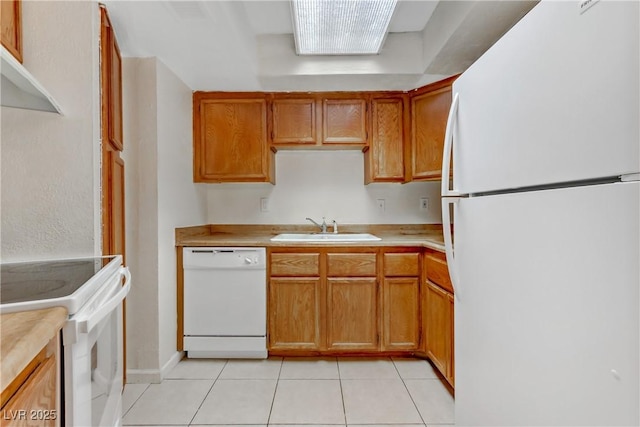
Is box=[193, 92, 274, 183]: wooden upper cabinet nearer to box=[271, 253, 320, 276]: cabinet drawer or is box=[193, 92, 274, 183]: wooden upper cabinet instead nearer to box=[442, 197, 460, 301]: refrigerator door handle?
box=[271, 253, 320, 276]: cabinet drawer

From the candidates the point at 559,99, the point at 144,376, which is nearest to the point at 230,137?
the point at 144,376

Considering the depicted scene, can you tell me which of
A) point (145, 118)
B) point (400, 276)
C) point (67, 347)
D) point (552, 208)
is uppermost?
point (145, 118)

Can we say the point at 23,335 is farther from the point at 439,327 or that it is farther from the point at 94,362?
the point at 439,327

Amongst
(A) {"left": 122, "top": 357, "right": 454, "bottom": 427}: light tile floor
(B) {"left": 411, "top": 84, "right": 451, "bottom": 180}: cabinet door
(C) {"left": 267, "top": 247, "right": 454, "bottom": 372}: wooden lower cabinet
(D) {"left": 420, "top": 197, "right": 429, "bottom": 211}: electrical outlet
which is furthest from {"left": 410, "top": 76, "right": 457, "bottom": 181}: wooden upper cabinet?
(A) {"left": 122, "top": 357, "right": 454, "bottom": 427}: light tile floor

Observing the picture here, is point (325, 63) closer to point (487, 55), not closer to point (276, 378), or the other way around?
point (487, 55)

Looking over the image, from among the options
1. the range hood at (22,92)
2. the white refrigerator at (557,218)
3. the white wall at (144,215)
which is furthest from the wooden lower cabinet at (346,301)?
the range hood at (22,92)

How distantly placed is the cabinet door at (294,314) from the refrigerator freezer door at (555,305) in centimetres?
127

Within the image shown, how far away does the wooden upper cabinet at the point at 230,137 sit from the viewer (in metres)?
2.56

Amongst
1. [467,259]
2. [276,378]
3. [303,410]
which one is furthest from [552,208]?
[276,378]

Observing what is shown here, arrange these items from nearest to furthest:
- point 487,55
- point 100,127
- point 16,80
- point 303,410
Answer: point 487,55
point 16,80
point 100,127
point 303,410

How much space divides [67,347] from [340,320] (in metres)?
1.75

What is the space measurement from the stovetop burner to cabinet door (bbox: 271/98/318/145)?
1.59 m

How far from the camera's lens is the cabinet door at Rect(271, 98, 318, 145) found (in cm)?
258

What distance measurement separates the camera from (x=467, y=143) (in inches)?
44.6
